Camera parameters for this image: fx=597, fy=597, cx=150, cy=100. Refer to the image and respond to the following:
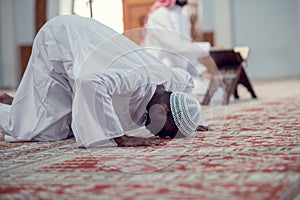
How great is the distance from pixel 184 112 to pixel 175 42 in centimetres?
342

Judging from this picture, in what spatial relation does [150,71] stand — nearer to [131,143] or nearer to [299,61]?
[131,143]

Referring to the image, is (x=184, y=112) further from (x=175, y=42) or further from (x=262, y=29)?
(x=262, y=29)

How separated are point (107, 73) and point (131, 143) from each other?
385 mm

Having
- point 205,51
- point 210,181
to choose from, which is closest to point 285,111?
point 205,51

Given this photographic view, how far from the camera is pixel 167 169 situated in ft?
8.00

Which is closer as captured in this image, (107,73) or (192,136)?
(107,73)

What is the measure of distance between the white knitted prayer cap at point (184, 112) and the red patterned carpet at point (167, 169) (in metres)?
0.08

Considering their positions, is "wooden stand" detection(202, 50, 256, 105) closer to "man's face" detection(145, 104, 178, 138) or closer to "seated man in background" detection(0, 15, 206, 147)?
"seated man in background" detection(0, 15, 206, 147)

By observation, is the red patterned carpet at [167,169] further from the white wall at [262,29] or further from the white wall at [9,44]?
the white wall at [9,44]

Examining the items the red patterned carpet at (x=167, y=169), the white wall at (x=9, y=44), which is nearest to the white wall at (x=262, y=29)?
the white wall at (x=9, y=44)

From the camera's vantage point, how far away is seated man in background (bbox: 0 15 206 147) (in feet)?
10.0

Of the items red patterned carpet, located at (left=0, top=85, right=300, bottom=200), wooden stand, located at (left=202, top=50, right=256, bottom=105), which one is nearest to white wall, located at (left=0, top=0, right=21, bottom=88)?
wooden stand, located at (left=202, top=50, right=256, bottom=105)

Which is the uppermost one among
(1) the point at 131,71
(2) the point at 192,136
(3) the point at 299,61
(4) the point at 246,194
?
(1) the point at 131,71

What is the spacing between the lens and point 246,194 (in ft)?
6.23
